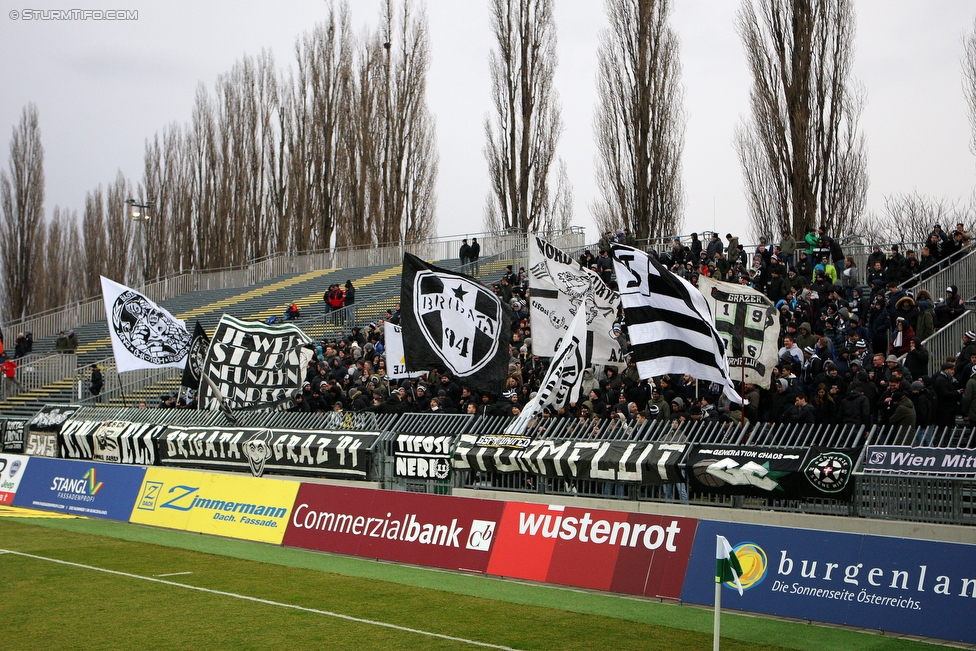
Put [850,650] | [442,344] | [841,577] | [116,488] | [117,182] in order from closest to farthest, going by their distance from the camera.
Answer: [850,650] → [841,577] → [442,344] → [116,488] → [117,182]

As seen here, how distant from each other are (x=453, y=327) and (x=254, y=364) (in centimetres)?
768

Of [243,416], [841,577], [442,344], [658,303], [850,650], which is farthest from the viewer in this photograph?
[243,416]

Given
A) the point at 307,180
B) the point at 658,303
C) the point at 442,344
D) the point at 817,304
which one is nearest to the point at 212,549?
the point at 442,344

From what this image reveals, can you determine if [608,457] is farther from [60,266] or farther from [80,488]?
[60,266]

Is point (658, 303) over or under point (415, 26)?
under

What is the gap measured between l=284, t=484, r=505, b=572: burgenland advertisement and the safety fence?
10.1 feet

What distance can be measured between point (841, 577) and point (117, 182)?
71776 millimetres

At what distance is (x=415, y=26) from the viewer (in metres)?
54.7

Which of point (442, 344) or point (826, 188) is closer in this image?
point (442, 344)

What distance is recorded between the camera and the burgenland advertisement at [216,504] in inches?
719

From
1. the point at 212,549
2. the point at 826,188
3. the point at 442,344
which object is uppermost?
the point at 826,188

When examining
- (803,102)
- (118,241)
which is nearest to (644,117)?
(803,102)

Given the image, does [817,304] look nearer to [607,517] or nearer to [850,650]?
Result: [607,517]

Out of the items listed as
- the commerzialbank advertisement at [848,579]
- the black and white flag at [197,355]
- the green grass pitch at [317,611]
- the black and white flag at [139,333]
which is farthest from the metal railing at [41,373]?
the commerzialbank advertisement at [848,579]
